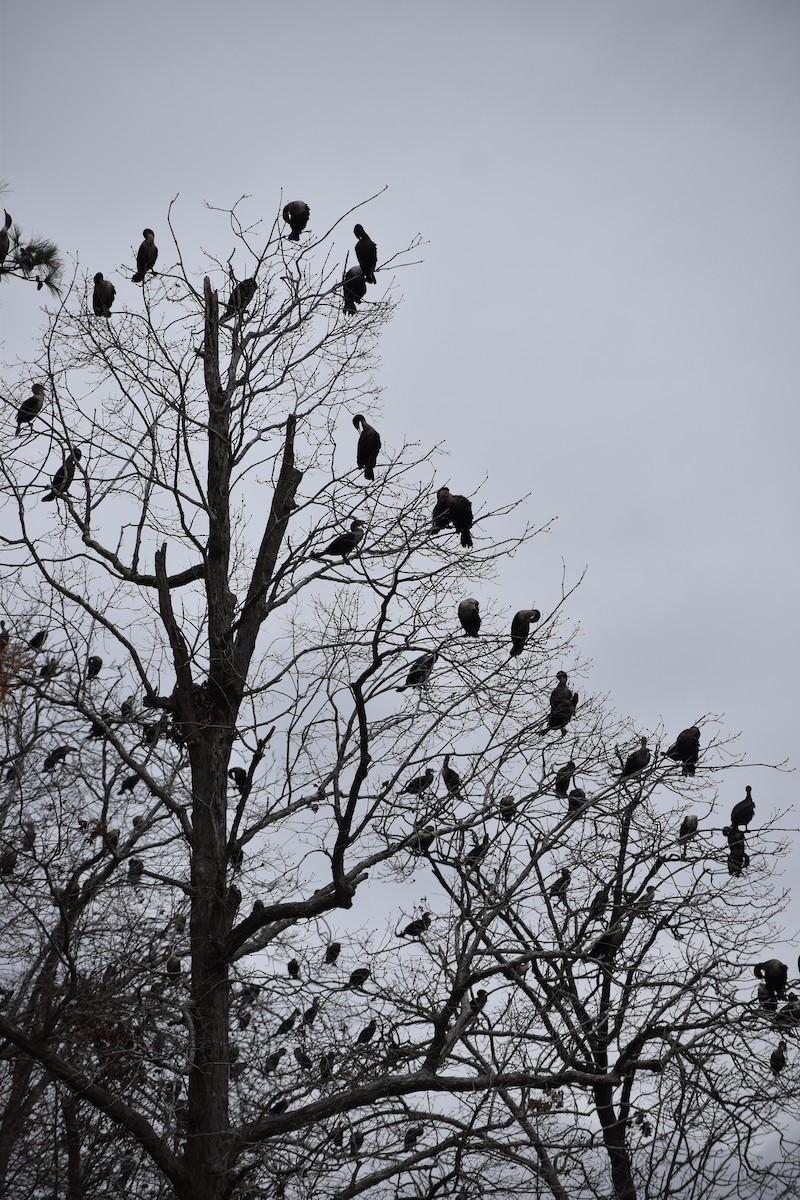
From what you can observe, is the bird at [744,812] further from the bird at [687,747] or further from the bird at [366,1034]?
the bird at [366,1034]

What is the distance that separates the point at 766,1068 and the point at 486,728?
118 inches

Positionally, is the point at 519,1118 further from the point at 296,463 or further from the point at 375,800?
the point at 296,463

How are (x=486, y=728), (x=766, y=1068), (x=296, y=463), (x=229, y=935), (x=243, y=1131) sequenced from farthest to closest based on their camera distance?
(x=296, y=463)
(x=486, y=728)
(x=229, y=935)
(x=766, y=1068)
(x=243, y=1131)

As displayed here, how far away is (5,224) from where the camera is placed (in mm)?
9227

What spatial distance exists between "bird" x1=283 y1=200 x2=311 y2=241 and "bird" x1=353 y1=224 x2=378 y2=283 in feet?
1.55

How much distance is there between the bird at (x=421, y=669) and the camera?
7691mm

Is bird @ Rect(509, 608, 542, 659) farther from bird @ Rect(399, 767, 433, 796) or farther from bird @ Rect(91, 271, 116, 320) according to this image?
bird @ Rect(91, 271, 116, 320)

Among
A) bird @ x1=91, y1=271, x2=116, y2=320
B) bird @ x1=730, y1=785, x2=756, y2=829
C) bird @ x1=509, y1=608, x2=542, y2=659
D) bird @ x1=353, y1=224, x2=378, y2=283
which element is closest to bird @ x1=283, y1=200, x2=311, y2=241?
bird @ x1=353, y1=224, x2=378, y2=283

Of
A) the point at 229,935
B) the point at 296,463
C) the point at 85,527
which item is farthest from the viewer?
the point at 296,463

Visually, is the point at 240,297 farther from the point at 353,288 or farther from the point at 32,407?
the point at 32,407

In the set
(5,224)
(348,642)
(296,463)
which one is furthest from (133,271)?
(348,642)

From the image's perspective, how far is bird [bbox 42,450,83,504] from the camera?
340 inches

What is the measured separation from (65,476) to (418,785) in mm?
4065

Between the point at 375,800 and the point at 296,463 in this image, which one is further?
the point at 296,463
